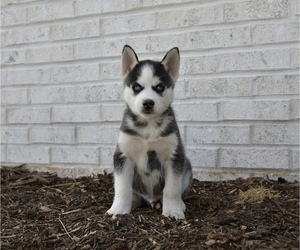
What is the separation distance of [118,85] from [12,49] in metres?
1.79

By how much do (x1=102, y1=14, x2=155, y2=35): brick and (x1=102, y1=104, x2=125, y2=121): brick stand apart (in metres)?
0.94

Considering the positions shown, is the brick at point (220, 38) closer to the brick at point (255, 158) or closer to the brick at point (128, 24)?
the brick at point (128, 24)

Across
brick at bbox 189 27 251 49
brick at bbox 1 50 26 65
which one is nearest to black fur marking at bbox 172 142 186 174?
brick at bbox 189 27 251 49

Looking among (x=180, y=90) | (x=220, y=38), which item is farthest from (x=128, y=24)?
(x=220, y=38)

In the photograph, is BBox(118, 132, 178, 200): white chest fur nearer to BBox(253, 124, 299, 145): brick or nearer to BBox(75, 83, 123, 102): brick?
BBox(253, 124, 299, 145): brick

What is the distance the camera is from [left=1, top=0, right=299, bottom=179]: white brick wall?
4.84 metres

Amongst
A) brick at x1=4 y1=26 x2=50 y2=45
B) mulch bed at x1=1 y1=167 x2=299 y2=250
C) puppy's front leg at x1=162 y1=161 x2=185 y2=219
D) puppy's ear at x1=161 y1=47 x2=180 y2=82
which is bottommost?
mulch bed at x1=1 y1=167 x2=299 y2=250

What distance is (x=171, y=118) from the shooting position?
407cm

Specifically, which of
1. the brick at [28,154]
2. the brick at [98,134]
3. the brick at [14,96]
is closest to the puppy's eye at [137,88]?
the brick at [98,134]

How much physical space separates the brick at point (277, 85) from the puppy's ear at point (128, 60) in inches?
62.5

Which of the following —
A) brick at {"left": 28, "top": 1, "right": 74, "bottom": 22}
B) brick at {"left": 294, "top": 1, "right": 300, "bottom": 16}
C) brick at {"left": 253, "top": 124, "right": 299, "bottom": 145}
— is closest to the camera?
brick at {"left": 294, "top": 1, "right": 300, "bottom": 16}

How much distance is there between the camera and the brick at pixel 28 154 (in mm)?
6055

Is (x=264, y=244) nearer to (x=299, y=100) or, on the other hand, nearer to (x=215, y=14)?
(x=299, y=100)

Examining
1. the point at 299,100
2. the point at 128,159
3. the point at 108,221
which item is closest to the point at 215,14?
the point at 299,100
